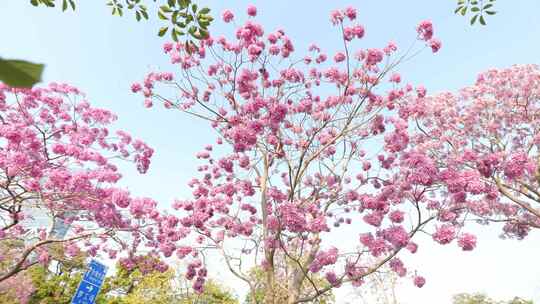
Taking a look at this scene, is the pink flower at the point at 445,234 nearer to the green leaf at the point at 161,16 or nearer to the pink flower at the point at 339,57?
the pink flower at the point at 339,57

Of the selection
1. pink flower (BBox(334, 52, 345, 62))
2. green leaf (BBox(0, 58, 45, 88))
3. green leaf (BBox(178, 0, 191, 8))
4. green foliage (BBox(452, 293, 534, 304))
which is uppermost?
green foliage (BBox(452, 293, 534, 304))

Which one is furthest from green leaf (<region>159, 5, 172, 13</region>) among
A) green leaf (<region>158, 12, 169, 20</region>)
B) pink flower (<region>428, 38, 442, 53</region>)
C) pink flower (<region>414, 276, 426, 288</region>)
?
pink flower (<region>414, 276, 426, 288</region>)

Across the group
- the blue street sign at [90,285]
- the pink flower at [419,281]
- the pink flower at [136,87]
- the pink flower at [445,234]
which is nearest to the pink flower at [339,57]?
the pink flower at [445,234]

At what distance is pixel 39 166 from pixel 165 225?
2922 millimetres

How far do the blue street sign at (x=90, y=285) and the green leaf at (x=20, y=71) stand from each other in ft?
65.8

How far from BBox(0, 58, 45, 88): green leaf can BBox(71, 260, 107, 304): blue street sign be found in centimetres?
2007

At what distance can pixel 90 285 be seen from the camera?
17.4 metres

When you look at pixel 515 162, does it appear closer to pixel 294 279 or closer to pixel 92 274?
pixel 294 279

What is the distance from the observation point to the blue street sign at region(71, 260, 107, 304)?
55.1 feet

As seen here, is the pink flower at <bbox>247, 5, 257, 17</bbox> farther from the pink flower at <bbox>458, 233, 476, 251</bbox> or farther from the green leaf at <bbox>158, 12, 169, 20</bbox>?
the pink flower at <bbox>458, 233, 476, 251</bbox>

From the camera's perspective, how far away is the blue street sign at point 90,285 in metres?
16.8

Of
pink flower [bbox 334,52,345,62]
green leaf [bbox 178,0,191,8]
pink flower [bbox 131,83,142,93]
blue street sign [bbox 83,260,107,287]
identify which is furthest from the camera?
blue street sign [bbox 83,260,107,287]

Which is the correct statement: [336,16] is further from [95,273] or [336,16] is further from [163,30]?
[95,273]

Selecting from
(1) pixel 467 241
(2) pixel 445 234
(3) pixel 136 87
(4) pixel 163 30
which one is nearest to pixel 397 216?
(2) pixel 445 234
